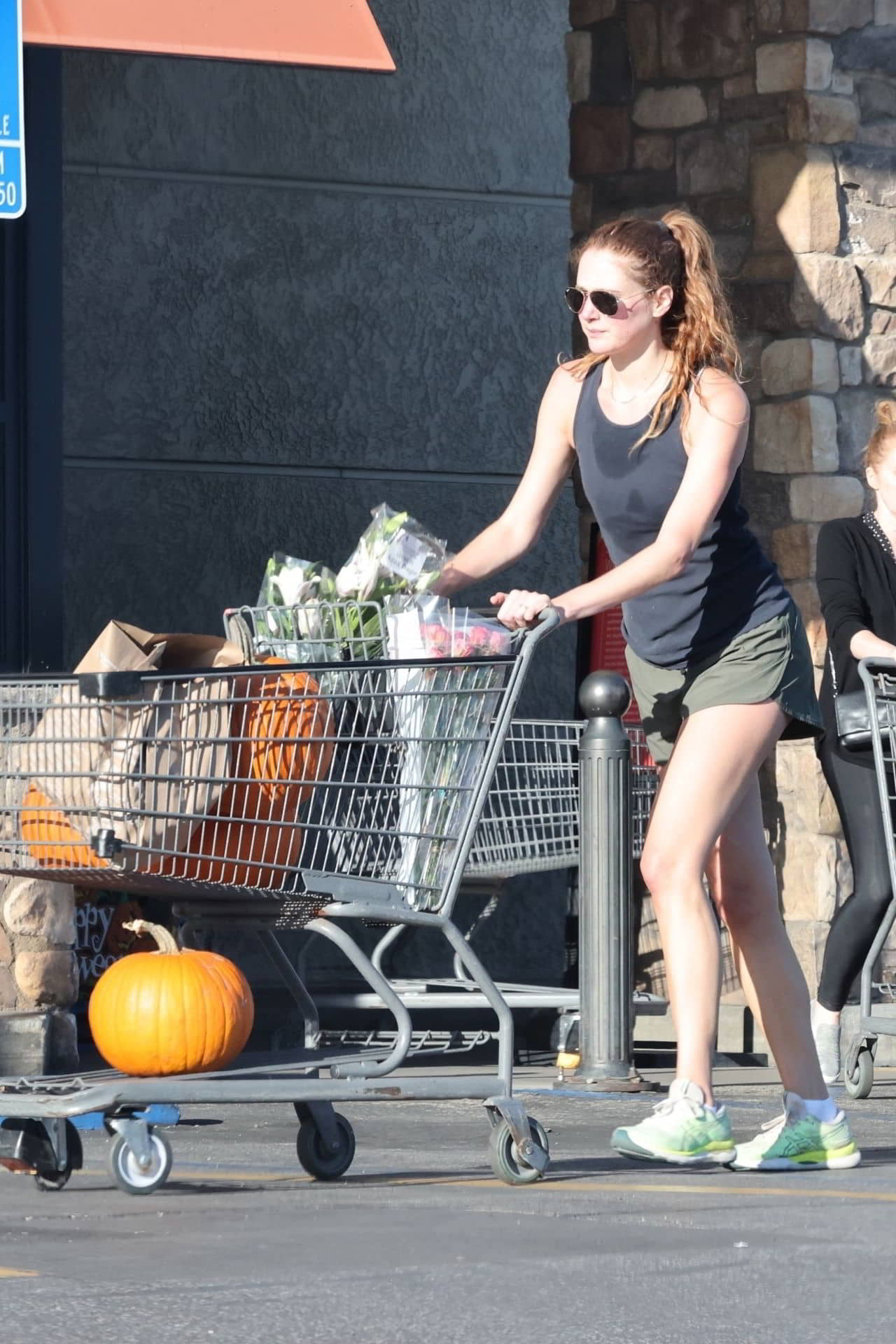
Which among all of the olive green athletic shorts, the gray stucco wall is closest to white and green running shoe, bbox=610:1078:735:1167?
the olive green athletic shorts

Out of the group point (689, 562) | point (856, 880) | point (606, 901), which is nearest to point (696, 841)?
point (689, 562)

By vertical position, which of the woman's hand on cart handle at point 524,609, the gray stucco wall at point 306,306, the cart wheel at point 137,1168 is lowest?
the cart wheel at point 137,1168

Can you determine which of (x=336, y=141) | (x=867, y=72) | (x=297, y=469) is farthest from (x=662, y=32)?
(x=297, y=469)

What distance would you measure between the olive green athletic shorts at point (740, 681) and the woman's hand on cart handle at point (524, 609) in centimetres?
46

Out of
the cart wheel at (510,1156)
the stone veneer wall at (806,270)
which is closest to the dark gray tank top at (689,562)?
the cart wheel at (510,1156)

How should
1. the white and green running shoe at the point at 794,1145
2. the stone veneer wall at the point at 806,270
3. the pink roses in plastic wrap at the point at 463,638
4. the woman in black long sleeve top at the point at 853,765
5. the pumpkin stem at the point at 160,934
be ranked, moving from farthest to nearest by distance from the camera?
the stone veneer wall at the point at 806,270 → the woman in black long sleeve top at the point at 853,765 → the pumpkin stem at the point at 160,934 → the white and green running shoe at the point at 794,1145 → the pink roses in plastic wrap at the point at 463,638

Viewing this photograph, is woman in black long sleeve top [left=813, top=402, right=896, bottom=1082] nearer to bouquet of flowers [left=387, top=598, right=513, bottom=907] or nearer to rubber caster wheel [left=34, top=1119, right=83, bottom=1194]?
bouquet of flowers [left=387, top=598, right=513, bottom=907]

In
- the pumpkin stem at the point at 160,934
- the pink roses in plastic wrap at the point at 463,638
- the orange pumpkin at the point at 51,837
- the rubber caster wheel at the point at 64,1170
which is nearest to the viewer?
the orange pumpkin at the point at 51,837

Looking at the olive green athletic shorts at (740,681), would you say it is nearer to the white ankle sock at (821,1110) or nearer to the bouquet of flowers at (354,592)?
the bouquet of flowers at (354,592)

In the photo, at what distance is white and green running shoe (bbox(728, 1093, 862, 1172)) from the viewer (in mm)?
5293

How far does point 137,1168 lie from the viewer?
4.83 meters

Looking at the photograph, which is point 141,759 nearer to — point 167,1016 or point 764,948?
point 167,1016

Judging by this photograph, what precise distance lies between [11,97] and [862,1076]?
363 cm

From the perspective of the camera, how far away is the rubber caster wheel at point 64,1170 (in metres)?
4.94
